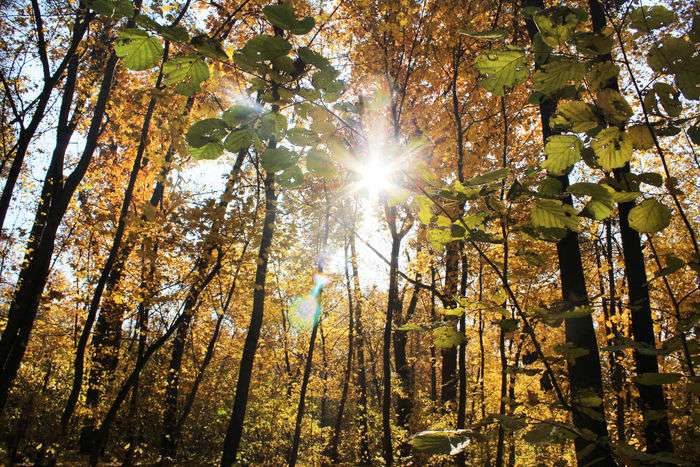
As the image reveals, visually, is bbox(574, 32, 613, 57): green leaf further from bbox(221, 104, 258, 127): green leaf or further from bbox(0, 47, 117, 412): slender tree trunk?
bbox(0, 47, 117, 412): slender tree trunk

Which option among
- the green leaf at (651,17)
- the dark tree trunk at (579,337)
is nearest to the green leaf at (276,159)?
the green leaf at (651,17)

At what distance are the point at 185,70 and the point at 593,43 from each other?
37.4 inches

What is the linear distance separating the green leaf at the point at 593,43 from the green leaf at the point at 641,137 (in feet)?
0.66

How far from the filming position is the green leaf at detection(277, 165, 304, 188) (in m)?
0.99

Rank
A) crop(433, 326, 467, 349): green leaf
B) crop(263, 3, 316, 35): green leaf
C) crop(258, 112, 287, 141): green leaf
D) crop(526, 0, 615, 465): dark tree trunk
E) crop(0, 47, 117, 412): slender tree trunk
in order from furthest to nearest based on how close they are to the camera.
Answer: crop(0, 47, 117, 412): slender tree trunk
crop(526, 0, 615, 465): dark tree trunk
crop(433, 326, 467, 349): green leaf
crop(258, 112, 287, 141): green leaf
crop(263, 3, 316, 35): green leaf

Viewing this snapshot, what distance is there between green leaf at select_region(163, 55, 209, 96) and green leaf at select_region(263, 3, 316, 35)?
0.62 ft

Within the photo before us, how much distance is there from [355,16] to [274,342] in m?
12.6

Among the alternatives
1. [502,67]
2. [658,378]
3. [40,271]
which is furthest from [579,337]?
[40,271]

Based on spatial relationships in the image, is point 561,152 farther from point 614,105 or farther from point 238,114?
point 238,114

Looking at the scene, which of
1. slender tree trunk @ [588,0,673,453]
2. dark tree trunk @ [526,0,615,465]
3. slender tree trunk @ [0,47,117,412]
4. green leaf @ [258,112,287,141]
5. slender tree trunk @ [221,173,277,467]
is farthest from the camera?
slender tree trunk @ [221,173,277,467]

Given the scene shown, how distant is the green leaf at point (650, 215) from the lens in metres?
0.97

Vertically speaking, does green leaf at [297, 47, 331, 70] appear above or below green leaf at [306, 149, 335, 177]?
above

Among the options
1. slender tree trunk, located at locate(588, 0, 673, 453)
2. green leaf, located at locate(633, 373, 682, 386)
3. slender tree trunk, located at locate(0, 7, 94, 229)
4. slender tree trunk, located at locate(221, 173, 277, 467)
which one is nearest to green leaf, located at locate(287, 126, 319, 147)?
green leaf, located at locate(633, 373, 682, 386)

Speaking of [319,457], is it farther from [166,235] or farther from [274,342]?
[166,235]
